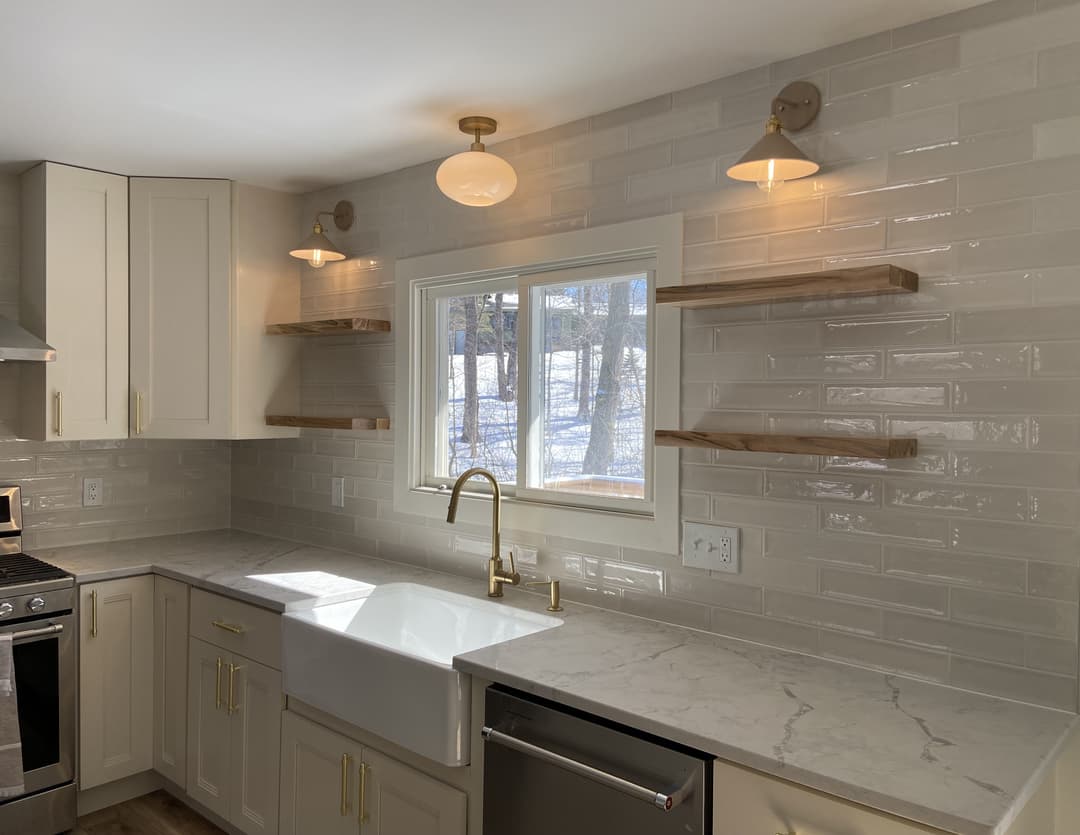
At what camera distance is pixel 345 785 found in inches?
87.3

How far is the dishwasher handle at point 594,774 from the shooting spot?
1514 millimetres

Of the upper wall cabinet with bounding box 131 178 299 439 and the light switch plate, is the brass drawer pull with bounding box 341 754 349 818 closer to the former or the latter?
the light switch plate

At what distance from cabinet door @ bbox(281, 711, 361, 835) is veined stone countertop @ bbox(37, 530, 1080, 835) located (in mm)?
373

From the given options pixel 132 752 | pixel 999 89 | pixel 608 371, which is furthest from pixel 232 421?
pixel 999 89

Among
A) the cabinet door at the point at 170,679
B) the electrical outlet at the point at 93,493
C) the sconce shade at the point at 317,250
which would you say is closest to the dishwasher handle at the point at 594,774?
the cabinet door at the point at 170,679

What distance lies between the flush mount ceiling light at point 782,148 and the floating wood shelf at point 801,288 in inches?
9.6

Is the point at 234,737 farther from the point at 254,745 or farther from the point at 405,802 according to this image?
the point at 405,802

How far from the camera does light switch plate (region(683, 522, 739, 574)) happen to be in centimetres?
213

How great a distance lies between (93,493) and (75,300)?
833mm

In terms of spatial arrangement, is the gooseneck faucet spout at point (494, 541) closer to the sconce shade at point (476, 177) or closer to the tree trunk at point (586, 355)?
the tree trunk at point (586, 355)

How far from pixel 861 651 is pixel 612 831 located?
721 mm

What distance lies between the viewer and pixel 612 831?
163cm

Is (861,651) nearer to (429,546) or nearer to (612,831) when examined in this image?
(612,831)

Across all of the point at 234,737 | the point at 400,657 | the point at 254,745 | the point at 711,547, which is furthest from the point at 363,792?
the point at 711,547
